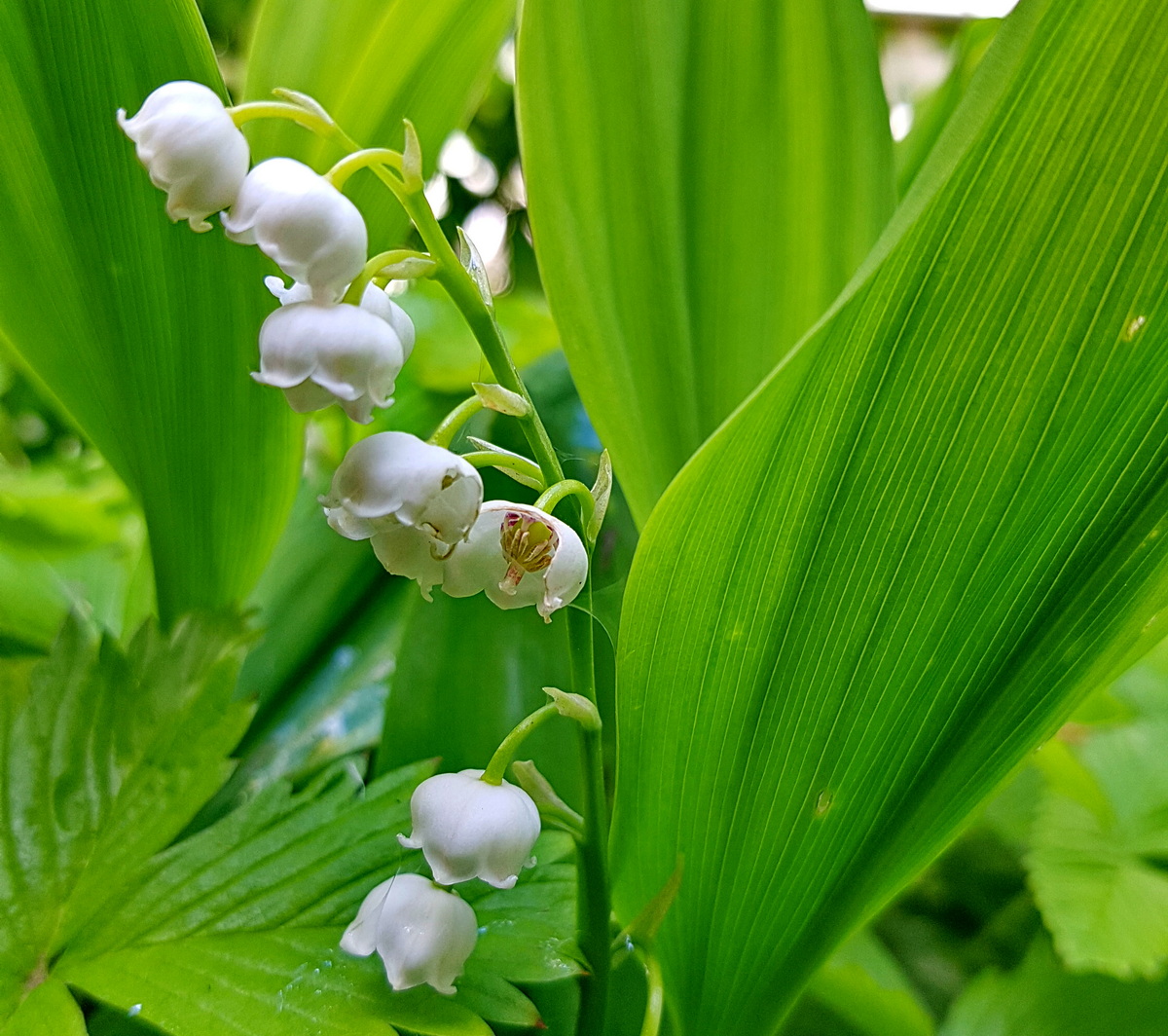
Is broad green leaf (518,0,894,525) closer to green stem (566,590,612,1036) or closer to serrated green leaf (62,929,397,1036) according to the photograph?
green stem (566,590,612,1036)

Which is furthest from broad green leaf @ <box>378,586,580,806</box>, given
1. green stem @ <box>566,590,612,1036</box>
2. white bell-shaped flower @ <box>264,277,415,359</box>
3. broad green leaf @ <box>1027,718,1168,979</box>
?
broad green leaf @ <box>1027,718,1168,979</box>

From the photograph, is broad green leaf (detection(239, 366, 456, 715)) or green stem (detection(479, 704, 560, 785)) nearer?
green stem (detection(479, 704, 560, 785))

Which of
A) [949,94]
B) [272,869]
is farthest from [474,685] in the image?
[949,94]

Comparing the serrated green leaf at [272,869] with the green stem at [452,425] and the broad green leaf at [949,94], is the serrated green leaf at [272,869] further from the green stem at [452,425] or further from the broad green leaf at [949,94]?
the broad green leaf at [949,94]

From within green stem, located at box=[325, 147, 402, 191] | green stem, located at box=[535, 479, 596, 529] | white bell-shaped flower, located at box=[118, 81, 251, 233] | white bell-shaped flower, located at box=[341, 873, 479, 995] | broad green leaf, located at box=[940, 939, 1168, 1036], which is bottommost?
white bell-shaped flower, located at box=[341, 873, 479, 995]

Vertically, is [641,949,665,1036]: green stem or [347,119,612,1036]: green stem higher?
[347,119,612,1036]: green stem

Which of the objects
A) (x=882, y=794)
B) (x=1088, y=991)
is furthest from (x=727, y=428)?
(x=1088, y=991)

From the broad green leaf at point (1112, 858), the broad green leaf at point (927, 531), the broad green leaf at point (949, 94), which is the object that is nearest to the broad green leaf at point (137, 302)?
the broad green leaf at point (927, 531)
